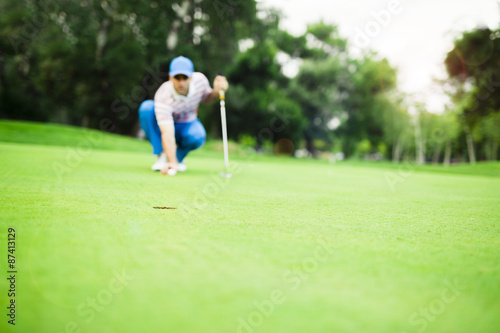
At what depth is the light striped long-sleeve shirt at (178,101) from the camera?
16.3ft

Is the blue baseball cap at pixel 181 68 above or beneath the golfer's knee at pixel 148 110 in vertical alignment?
above

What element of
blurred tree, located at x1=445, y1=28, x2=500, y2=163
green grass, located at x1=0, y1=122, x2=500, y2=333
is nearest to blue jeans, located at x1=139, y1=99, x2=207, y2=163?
green grass, located at x1=0, y1=122, x2=500, y2=333

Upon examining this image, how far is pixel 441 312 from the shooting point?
1.01 m

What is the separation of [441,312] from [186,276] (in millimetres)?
744

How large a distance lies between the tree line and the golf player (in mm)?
13203

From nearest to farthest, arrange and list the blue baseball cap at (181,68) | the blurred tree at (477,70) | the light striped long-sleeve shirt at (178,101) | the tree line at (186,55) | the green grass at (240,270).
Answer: the green grass at (240,270) < the blue baseball cap at (181,68) < the light striped long-sleeve shirt at (178,101) < the blurred tree at (477,70) < the tree line at (186,55)

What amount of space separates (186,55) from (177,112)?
45.2 ft

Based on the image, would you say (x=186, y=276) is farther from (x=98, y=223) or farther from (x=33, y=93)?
(x=33, y=93)

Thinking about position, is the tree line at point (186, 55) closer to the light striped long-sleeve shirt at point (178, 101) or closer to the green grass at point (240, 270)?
the light striped long-sleeve shirt at point (178, 101)

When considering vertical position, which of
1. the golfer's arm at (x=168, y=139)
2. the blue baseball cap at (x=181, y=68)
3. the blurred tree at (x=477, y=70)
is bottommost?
the golfer's arm at (x=168, y=139)

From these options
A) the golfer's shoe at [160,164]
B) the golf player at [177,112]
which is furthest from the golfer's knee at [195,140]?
the golfer's shoe at [160,164]

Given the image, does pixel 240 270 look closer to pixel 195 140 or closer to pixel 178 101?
pixel 178 101

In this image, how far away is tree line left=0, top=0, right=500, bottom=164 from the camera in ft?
54.9

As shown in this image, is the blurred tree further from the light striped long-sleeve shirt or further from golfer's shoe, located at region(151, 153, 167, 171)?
golfer's shoe, located at region(151, 153, 167, 171)
